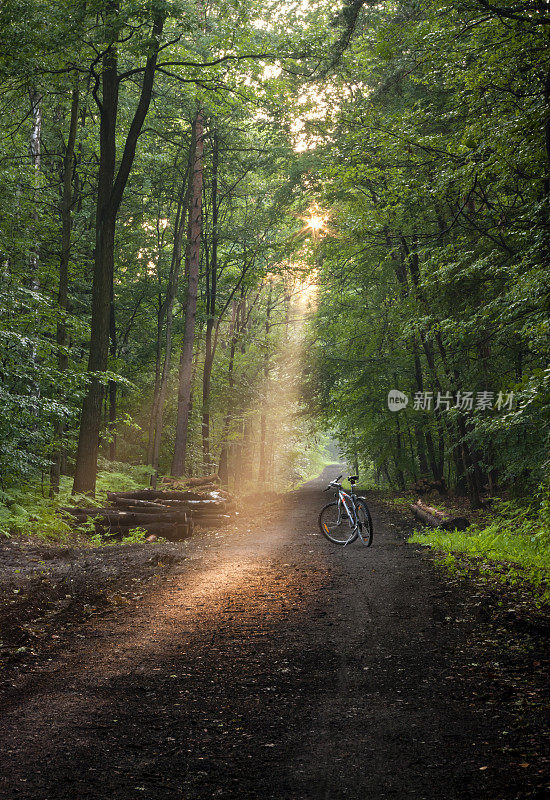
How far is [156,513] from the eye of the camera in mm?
13820

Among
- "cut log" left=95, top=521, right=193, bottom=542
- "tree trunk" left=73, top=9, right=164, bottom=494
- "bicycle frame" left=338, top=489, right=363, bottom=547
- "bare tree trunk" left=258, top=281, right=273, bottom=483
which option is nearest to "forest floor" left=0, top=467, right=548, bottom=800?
"bicycle frame" left=338, top=489, right=363, bottom=547

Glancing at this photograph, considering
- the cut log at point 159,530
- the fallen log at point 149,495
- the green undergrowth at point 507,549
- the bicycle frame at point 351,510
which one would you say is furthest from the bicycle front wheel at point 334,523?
the fallen log at point 149,495

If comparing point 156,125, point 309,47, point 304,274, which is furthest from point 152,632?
point 304,274

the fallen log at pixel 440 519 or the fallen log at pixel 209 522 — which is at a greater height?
the fallen log at pixel 440 519

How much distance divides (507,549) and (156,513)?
8.08m

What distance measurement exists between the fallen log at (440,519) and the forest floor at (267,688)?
178 inches

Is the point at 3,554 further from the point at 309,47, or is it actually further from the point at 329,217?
the point at 329,217

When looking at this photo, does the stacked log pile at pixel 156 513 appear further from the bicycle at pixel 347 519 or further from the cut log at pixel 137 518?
the bicycle at pixel 347 519

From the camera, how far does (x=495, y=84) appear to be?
350 inches

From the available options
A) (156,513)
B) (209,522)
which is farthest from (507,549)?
(209,522)

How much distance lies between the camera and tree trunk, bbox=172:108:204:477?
22.1m

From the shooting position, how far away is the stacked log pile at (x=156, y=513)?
12953 millimetres

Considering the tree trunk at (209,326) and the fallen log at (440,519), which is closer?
the fallen log at (440,519)

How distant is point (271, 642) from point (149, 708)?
1640 millimetres
